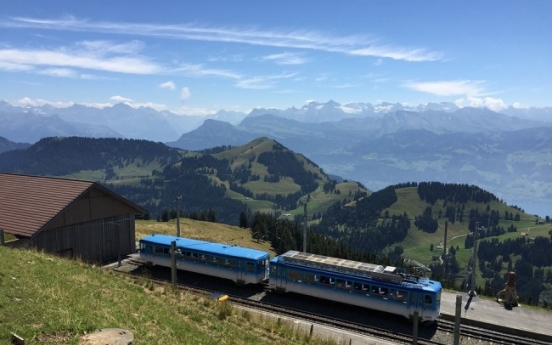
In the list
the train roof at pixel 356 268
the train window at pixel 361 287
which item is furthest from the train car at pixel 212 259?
the train window at pixel 361 287

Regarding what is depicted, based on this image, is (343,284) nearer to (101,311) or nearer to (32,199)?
(101,311)

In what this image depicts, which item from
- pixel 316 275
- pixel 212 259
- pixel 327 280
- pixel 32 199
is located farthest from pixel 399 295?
pixel 32 199

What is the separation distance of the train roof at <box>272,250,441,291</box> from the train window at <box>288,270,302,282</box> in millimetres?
668

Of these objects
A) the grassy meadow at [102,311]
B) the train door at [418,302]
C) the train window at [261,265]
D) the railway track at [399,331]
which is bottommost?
the railway track at [399,331]

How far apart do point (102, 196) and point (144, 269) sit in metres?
8.81

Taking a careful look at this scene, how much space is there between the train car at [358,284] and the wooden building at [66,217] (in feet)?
58.6

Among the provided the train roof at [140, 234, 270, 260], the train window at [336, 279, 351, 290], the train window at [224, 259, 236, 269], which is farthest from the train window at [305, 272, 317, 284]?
the train window at [224, 259, 236, 269]

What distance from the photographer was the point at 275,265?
35.6 metres

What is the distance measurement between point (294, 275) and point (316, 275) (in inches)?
79.4

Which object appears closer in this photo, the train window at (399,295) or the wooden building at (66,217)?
the train window at (399,295)

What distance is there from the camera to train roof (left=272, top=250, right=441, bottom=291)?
31281mm

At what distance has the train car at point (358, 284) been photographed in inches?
1187

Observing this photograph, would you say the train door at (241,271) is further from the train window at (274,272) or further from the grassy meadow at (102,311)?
the grassy meadow at (102,311)

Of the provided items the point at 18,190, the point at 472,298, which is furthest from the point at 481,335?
the point at 18,190
